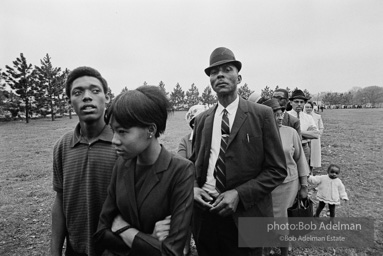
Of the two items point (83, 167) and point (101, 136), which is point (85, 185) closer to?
point (83, 167)

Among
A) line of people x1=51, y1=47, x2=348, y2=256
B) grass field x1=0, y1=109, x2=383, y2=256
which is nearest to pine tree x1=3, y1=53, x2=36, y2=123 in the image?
grass field x1=0, y1=109, x2=383, y2=256

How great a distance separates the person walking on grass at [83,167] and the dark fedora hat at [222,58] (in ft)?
3.39

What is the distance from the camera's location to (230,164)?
2.09 metres

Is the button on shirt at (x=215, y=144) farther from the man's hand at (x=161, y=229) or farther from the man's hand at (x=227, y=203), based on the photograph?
the man's hand at (x=161, y=229)

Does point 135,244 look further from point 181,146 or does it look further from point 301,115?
point 301,115

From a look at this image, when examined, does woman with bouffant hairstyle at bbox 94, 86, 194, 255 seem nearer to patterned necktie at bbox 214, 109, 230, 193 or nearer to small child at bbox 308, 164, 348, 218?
patterned necktie at bbox 214, 109, 230, 193

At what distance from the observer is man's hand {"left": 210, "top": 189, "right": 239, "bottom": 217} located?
6.38 feet

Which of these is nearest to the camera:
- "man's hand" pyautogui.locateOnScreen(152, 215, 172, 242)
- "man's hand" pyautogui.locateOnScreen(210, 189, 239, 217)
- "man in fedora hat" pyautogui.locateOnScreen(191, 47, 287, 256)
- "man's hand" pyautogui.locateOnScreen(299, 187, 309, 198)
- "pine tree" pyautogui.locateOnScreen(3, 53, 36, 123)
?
"man's hand" pyautogui.locateOnScreen(152, 215, 172, 242)

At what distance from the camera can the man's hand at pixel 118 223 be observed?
1.48 m

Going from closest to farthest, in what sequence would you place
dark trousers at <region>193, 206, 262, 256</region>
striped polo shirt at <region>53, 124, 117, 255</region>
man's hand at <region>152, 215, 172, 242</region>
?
man's hand at <region>152, 215, 172, 242</region> < striped polo shirt at <region>53, 124, 117, 255</region> < dark trousers at <region>193, 206, 262, 256</region>

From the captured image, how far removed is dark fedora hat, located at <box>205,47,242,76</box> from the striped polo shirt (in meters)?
1.18

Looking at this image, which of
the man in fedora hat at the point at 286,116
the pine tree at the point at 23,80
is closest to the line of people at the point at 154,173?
the man in fedora hat at the point at 286,116

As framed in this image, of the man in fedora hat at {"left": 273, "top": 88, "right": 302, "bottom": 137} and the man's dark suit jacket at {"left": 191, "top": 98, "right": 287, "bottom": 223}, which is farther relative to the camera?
the man in fedora hat at {"left": 273, "top": 88, "right": 302, "bottom": 137}

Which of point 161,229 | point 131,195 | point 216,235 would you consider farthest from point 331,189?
point 131,195
